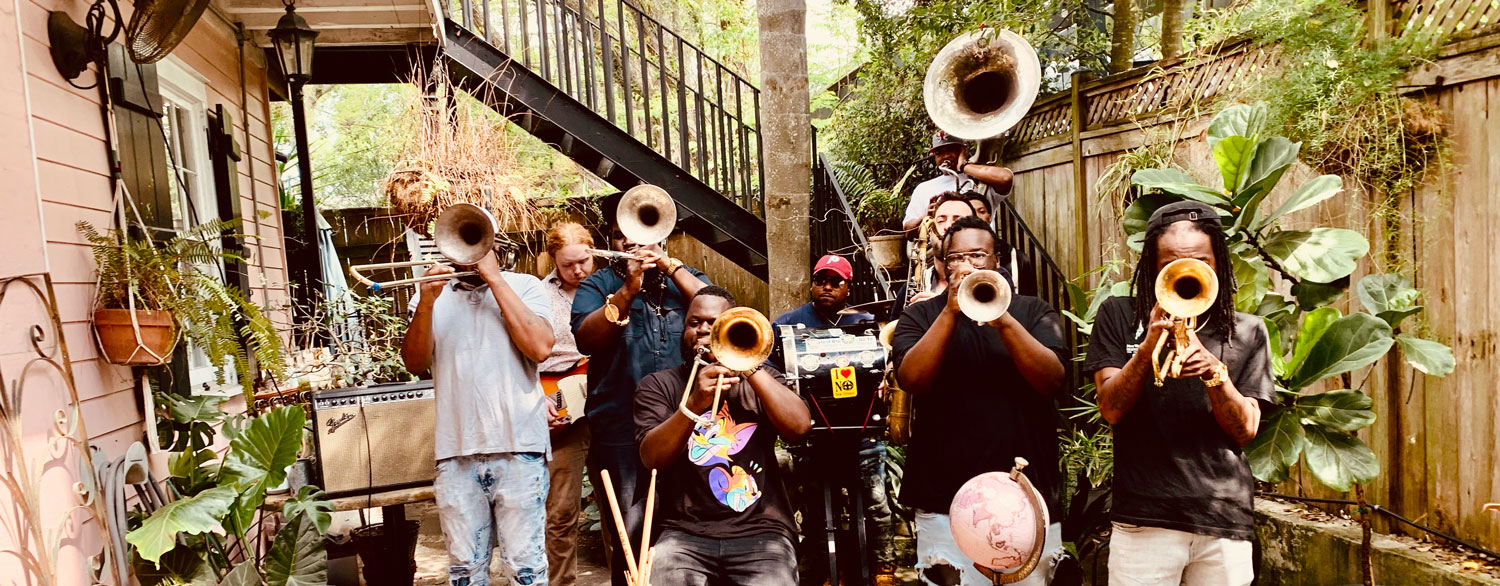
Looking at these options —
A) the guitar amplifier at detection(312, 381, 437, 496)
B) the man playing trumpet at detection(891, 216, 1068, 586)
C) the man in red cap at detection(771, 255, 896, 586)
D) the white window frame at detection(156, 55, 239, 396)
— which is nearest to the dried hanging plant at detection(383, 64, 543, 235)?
the white window frame at detection(156, 55, 239, 396)

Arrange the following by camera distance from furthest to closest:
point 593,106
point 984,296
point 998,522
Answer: point 593,106 < point 984,296 < point 998,522

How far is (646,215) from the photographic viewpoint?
349 centimetres

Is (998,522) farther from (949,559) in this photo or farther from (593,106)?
(593,106)

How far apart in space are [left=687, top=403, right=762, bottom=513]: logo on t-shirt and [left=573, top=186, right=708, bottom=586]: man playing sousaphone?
55cm

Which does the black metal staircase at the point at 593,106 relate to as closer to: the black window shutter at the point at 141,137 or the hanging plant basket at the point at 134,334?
the black window shutter at the point at 141,137

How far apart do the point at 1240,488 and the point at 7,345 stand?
358 cm

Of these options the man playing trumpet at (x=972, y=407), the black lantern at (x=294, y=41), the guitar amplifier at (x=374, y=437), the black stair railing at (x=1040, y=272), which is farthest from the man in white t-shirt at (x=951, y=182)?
the black lantern at (x=294, y=41)

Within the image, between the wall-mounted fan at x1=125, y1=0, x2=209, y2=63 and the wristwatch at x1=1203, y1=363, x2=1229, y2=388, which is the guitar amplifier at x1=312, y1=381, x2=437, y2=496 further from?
the wristwatch at x1=1203, y1=363, x2=1229, y2=388

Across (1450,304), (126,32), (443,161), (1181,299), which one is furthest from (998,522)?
(443,161)

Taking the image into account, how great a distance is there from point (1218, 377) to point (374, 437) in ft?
10.5

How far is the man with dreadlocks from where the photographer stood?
7.74ft

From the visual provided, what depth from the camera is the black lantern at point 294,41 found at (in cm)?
457

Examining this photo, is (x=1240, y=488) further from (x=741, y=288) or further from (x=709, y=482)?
(x=741, y=288)

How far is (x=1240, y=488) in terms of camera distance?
2.38 m
